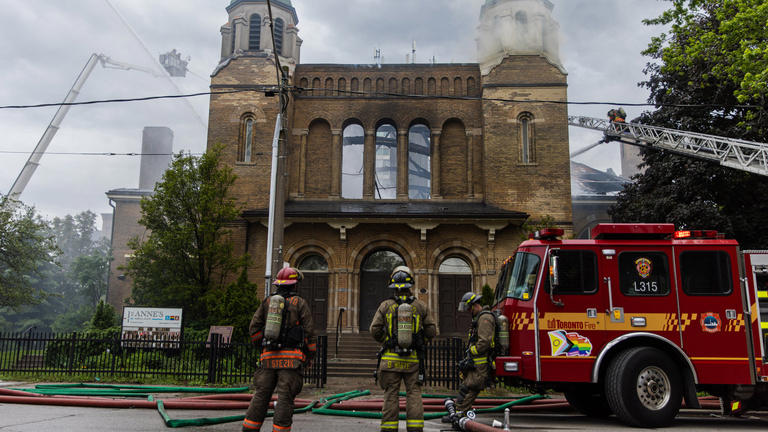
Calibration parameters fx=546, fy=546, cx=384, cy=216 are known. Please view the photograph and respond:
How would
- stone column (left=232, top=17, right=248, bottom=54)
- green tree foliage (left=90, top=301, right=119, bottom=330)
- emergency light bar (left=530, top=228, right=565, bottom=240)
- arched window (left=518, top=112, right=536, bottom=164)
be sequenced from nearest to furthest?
emergency light bar (left=530, top=228, right=565, bottom=240), green tree foliage (left=90, top=301, right=119, bottom=330), arched window (left=518, top=112, right=536, bottom=164), stone column (left=232, top=17, right=248, bottom=54)

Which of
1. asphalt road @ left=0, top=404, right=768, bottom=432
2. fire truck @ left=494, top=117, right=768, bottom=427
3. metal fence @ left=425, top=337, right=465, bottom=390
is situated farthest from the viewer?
metal fence @ left=425, top=337, right=465, bottom=390

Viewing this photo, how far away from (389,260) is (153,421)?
13.8 m

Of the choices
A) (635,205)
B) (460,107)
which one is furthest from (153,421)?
(635,205)

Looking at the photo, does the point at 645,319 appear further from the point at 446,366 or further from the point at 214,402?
the point at 214,402

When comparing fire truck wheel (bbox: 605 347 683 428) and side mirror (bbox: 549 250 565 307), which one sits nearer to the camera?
fire truck wheel (bbox: 605 347 683 428)

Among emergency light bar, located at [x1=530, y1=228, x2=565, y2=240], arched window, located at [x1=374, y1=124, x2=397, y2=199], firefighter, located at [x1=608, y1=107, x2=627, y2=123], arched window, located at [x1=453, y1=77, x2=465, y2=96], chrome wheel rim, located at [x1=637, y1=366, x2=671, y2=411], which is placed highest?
arched window, located at [x1=374, y1=124, x2=397, y2=199]

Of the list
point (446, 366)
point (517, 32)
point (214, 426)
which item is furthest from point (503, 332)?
point (517, 32)

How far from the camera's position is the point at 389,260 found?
20438 mm

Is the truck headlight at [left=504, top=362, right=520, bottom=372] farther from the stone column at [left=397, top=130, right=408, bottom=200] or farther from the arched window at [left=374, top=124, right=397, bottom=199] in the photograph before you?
the arched window at [left=374, top=124, right=397, bottom=199]

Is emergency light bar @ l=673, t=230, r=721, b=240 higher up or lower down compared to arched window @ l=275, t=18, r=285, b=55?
lower down

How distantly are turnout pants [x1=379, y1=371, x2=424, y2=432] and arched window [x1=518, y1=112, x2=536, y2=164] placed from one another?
15.9 metres

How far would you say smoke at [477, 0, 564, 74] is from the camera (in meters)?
21.6

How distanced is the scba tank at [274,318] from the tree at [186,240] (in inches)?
506

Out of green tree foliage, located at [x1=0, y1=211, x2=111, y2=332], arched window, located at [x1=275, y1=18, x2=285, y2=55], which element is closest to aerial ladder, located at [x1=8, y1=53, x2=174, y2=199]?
green tree foliage, located at [x1=0, y1=211, x2=111, y2=332]
